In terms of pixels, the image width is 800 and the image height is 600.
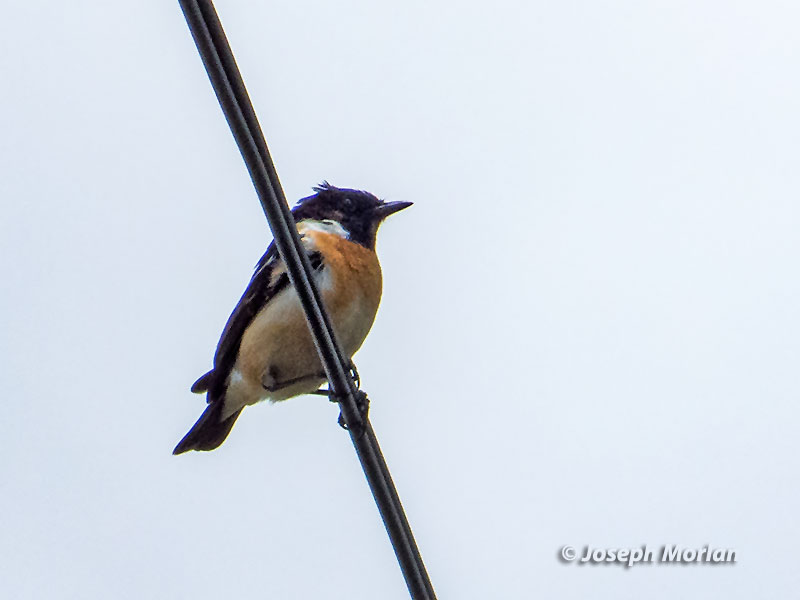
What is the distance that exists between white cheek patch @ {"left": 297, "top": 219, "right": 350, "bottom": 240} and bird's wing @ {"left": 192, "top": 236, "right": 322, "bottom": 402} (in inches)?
9.5

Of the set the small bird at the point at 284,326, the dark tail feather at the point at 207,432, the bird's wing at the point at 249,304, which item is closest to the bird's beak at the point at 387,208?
the small bird at the point at 284,326

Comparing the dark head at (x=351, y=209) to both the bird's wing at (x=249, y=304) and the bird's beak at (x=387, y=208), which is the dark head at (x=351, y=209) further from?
the bird's wing at (x=249, y=304)

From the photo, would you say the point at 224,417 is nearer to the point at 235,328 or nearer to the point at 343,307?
the point at 235,328

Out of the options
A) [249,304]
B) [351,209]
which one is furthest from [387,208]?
[249,304]

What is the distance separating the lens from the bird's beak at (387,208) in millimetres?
6332

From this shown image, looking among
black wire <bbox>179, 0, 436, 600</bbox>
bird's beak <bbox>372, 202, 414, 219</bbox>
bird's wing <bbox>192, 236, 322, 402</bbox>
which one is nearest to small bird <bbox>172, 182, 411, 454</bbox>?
bird's wing <bbox>192, 236, 322, 402</bbox>

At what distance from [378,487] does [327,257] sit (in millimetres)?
2526

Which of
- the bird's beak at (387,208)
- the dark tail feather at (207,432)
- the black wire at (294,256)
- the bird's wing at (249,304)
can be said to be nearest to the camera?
the black wire at (294,256)

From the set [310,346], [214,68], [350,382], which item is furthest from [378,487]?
[310,346]

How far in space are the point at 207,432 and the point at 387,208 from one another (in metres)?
1.61

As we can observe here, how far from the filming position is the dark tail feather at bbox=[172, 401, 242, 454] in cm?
609

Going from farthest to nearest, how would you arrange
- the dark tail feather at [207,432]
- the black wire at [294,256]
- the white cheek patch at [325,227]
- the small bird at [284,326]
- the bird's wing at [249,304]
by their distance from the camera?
1. the dark tail feather at [207,432]
2. the white cheek patch at [325,227]
3. the bird's wing at [249,304]
4. the small bird at [284,326]
5. the black wire at [294,256]

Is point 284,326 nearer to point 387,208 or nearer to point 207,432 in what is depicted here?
point 207,432

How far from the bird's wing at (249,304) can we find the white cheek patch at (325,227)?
242 mm
